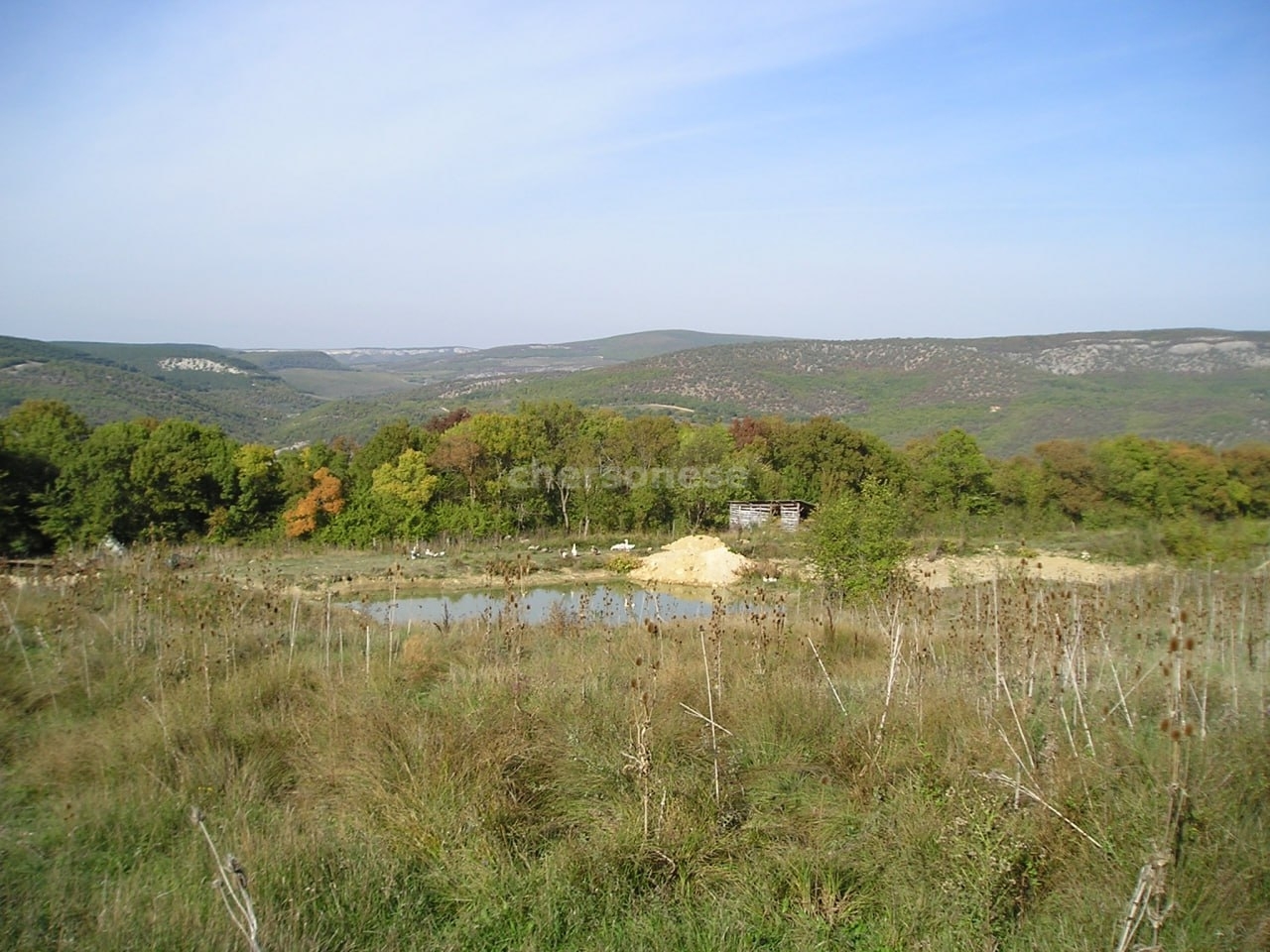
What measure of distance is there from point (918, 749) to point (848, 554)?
385 inches

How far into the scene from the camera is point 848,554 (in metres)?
14.0

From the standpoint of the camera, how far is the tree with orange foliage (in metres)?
39.3

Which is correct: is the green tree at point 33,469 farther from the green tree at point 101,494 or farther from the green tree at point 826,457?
the green tree at point 826,457

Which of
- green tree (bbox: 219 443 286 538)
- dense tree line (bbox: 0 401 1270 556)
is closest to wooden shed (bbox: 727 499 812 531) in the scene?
dense tree line (bbox: 0 401 1270 556)

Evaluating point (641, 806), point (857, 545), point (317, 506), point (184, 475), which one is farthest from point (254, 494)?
point (641, 806)

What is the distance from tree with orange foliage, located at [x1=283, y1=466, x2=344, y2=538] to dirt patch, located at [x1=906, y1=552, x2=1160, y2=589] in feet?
87.0

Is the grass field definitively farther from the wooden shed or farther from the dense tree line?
the wooden shed

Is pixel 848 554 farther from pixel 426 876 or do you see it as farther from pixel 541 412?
pixel 541 412

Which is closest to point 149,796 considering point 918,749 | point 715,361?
point 918,749

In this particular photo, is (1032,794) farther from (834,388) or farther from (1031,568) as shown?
(834,388)

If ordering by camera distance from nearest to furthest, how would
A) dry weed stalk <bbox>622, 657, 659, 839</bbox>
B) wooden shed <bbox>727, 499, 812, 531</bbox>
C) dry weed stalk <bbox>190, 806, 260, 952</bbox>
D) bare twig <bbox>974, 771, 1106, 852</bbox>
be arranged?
dry weed stalk <bbox>190, 806, 260, 952</bbox>, bare twig <bbox>974, 771, 1106, 852</bbox>, dry weed stalk <bbox>622, 657, 659, 839</bbox>, wooden shed <bbox>727, 499, 812, 531</bbox>

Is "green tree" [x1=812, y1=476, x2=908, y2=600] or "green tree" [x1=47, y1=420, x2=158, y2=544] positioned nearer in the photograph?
"green tree" [x1=812, y1=476, x2=908, y2=600]

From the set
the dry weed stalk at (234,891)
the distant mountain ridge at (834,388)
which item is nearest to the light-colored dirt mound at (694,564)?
the distant mountain ridge at (834,388)

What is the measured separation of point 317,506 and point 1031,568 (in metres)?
30.4
